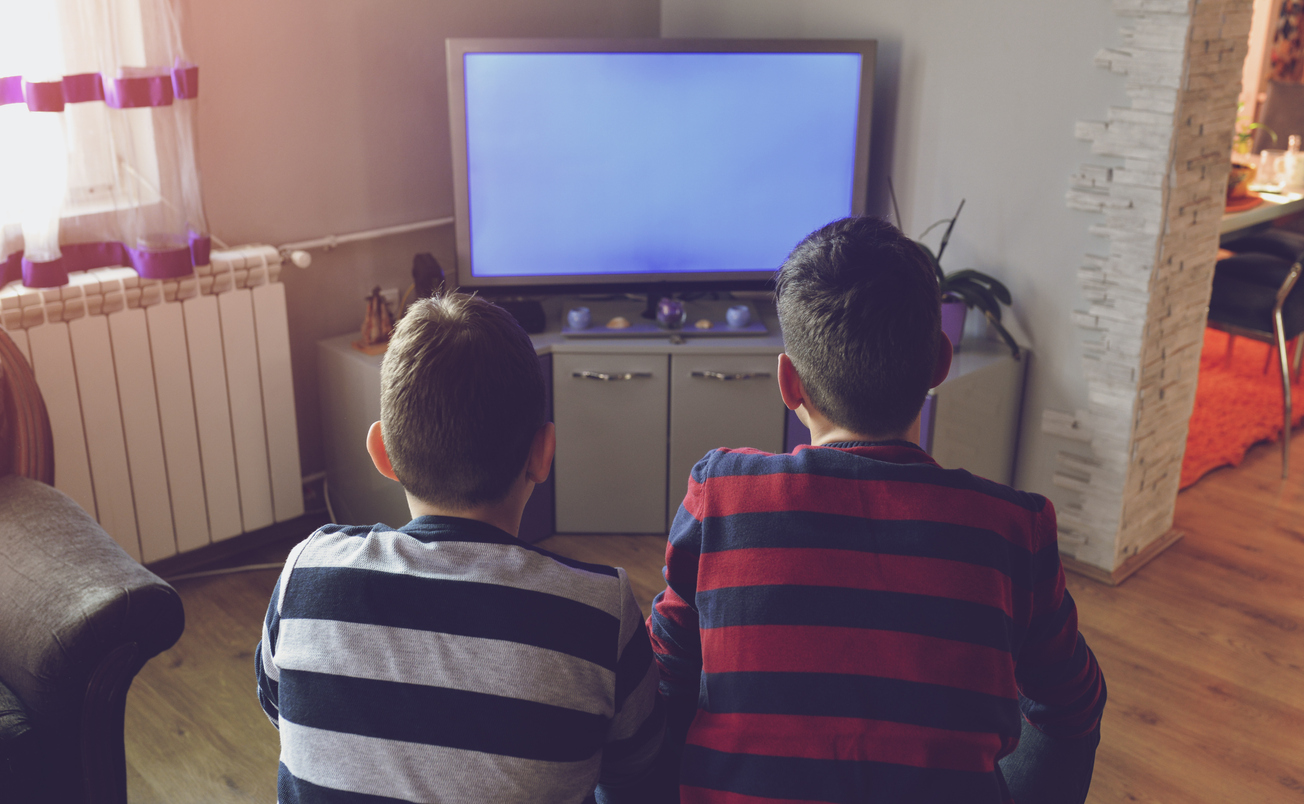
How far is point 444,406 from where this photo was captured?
993 millimetres

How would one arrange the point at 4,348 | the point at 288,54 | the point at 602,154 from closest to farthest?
the point at 4,348
the point at 288,54
the point at 602,154

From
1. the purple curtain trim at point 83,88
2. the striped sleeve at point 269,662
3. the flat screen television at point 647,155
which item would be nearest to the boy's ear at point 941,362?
the striped sleeve at point 269,662

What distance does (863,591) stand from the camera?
0.95 metres

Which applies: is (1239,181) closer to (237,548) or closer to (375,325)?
(375,325)

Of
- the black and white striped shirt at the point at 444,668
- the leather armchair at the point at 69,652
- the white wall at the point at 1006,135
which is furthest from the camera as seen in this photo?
the white wall at the point at 1006,135

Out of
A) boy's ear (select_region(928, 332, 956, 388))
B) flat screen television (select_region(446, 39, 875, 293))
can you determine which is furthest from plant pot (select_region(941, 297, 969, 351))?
boy's ear (select_region(928, 332, 956, 388))

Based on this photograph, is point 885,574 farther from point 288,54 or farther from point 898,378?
point 288,54

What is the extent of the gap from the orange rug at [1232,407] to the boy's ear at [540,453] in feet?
9.00

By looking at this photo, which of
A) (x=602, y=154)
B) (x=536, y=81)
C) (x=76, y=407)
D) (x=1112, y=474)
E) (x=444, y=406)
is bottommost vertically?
(x=1112, y=474)

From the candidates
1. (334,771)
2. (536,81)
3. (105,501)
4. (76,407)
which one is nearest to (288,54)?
(536,81)

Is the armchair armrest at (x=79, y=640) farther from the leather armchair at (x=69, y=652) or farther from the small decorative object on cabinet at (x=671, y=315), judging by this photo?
the small decorative object on cabinet at (x=671, y=315)

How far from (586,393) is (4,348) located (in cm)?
138

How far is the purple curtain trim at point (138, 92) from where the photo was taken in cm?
227

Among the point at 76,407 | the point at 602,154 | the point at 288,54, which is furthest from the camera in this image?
the point at 602,154
